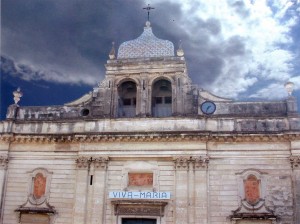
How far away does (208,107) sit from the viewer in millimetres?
24688

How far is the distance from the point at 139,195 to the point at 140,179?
1.00 metres

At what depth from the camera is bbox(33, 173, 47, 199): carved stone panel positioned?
957 inches

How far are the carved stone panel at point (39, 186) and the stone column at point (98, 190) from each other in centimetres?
300

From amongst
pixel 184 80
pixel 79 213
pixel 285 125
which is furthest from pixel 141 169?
pixel 285 125

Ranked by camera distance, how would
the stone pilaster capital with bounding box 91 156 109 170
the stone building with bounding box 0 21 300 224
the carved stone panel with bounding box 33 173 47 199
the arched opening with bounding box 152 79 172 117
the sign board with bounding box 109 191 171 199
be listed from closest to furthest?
the stone building with bounding box 0 21 300 224 < the sign board with bounding box 109 191 171 199 < the stone pilaster capital with bounding box 91 156 109 170 < the carved stone panel with bounding box 33 173 47 199 < the arched opening with bounding box 152 79 172 117

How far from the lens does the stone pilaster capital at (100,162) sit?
78.3 feet

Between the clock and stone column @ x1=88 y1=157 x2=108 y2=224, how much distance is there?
251 inches

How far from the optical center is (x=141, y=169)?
77.4 ft

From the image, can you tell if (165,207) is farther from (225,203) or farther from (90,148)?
(90,148)

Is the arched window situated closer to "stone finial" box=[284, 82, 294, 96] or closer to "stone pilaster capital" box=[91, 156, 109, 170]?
"stone finial" box=[284, 82, 294, 96]

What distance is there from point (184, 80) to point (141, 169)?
236 inches

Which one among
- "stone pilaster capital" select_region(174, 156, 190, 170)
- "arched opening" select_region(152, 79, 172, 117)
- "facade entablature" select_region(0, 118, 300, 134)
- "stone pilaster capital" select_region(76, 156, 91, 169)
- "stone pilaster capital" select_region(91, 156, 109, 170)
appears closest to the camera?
"stone pilaster capital" select_region(174, 156, 190, 170)

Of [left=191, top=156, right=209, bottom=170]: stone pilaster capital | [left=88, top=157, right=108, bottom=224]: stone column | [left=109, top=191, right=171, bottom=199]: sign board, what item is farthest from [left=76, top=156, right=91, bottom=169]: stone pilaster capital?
[left=191, top=156, right=209, bottom=170]: stone pilaster capital

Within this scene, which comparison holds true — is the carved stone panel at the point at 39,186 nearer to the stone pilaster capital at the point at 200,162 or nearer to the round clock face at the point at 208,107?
the stone pilaster capital at the point at 200,162
